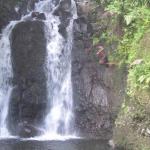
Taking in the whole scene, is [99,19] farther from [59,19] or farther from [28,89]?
[28,89]

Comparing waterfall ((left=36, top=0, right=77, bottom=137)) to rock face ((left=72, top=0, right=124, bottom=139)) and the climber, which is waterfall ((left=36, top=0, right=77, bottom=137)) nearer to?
rock face ((left=72, top=0, right=124, bottom=139))

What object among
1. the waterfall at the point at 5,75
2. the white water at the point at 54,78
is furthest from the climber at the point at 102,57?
the waterfall at the point at 5,75

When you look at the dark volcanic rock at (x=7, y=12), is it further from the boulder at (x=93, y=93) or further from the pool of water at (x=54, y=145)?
the pool of water at (x=54, y=145)

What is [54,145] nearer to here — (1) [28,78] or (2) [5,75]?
(1) [28,78]

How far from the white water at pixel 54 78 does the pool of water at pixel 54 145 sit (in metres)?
1.74

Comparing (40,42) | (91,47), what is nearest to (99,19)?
(91,47)

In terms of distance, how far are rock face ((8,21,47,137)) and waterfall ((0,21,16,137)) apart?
214mm

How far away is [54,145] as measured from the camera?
1559 centimetres

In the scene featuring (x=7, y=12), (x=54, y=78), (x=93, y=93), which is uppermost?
(x=7, y=12)

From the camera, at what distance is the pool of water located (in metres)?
15.1

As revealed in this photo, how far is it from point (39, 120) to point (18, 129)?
3.16 feet

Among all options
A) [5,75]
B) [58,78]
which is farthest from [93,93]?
[5,75]

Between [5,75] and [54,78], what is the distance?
6.51ft

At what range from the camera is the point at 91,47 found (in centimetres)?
1908
